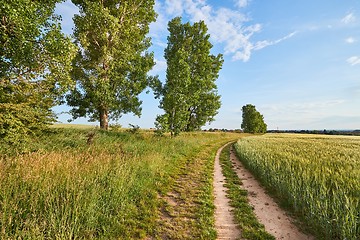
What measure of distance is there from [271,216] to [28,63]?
1209cm

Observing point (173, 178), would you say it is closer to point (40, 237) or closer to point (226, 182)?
point (226, 182)

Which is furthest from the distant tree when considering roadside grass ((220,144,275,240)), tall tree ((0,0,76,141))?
tall tree ((0,0,76,141))

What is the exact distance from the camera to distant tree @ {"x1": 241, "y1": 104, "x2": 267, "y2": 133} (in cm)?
8819

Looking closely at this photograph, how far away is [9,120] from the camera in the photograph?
7.22m

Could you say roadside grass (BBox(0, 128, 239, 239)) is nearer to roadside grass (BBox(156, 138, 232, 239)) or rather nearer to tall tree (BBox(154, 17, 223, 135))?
roadside grass (BBox(156, 138, 232, 239))

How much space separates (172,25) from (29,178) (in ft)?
95.6

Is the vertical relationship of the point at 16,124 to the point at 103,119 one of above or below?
below

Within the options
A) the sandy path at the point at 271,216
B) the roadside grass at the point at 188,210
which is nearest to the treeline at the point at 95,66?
the roadside grass at the point at 188,210

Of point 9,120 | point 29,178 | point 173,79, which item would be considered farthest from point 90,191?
point 173,79

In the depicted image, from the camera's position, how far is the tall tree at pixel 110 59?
55.1 feet

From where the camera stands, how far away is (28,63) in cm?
932

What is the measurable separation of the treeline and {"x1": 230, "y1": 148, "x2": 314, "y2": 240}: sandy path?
30.7 feet

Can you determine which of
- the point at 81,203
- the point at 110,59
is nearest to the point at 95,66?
the point at 110,59

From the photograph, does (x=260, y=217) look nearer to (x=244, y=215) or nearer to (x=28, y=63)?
(x=244, y=215)
